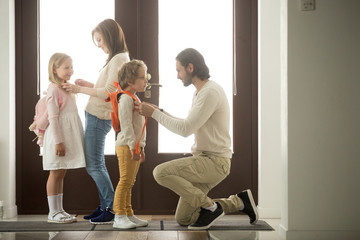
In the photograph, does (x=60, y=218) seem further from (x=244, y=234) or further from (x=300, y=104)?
(x=300, y=104)

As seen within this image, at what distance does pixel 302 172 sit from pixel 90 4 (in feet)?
6.67

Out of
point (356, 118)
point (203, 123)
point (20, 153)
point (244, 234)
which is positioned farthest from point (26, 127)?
point (356, 118)

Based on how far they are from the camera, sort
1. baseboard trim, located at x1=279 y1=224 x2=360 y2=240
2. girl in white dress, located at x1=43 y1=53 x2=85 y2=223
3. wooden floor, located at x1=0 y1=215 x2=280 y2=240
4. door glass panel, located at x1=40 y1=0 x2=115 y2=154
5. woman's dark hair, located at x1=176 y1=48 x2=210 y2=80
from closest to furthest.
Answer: baseboard trim, located at x1=279 y1=224 x2=360 y2=240 → wooden floor, located at x1=0 y1=215 x2=280 y2=240 → woman's dark hair, located at x1=176 y1=48 x2=210 y2=80 → girl in white dress, located at x1=43 y1=53 x2=85 y2=223 → door glass panel, located at x1=40 y1=0 x2=115 y2=154

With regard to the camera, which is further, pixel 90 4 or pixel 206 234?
pixel 90 4

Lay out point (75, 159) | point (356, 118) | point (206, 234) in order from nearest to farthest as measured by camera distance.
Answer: point (356, 118) < point (206, 234) < point (75, 159)

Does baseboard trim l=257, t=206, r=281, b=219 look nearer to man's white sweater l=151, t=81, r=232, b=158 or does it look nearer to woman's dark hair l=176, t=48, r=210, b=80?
man's white sweater l=151, t=81, r=232, b=158

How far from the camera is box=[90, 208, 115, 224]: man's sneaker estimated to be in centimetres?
316

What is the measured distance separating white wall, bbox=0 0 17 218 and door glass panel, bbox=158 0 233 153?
108 cm

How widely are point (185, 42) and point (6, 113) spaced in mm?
1401

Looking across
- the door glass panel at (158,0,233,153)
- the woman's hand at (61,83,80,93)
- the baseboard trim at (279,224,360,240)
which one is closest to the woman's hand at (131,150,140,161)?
the woman's hand at (61,83,80,93)

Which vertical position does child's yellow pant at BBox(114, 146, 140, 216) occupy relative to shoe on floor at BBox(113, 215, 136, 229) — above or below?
above

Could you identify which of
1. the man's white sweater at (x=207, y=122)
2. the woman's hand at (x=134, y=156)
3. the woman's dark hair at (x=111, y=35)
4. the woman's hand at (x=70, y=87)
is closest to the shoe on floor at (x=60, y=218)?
the woman's hand at (x=134, y=156)

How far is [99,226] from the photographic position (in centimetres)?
309

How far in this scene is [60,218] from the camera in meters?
3.21
